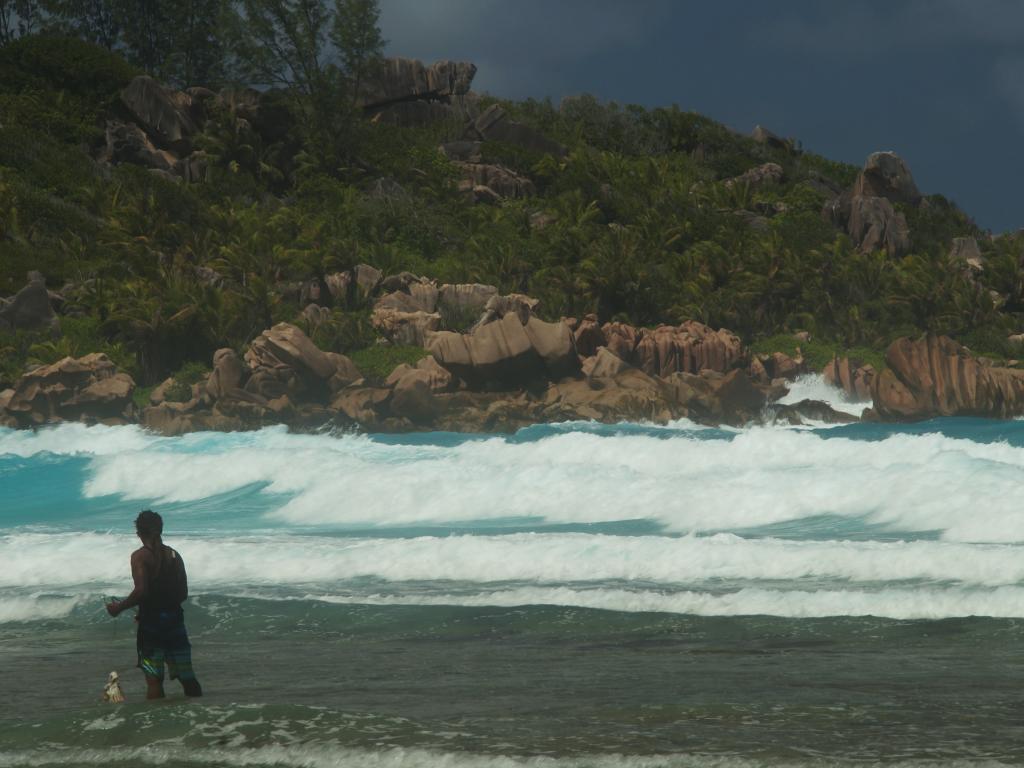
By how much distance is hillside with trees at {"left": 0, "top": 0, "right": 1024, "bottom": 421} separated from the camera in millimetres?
50125

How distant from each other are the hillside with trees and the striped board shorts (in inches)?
1480

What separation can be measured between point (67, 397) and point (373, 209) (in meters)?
23.3

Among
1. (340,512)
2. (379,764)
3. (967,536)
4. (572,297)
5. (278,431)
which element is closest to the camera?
(379,764)

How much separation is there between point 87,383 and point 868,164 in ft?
138

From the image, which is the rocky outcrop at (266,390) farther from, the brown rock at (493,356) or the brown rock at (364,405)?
the brown rock at (493,356)

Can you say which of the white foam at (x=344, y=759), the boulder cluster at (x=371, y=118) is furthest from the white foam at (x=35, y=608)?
the boulder cluster at (x=371, y=118)

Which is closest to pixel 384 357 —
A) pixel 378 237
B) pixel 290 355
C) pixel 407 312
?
pixel 407 312

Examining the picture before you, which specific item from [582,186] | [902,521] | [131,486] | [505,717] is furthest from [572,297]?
[505,717]

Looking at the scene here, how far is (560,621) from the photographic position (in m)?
11.8

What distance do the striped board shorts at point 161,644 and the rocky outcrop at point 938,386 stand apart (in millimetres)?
32461

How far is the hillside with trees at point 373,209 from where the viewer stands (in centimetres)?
5012

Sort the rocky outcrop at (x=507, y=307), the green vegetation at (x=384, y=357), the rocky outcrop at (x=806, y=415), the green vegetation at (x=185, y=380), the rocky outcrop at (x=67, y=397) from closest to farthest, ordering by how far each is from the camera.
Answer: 1. the rocky outcrop at (x=806, y=415)
2. the rocky outcrop at (x=67, y=397)
3. the green vegetation at (x=185, y=380)
4. the rocky outcrop at (x=507, y=307)
5. the green vegetation at (x=384, y=357)

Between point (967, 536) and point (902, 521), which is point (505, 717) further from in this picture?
point (902, 521)

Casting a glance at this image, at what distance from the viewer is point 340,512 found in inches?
987
